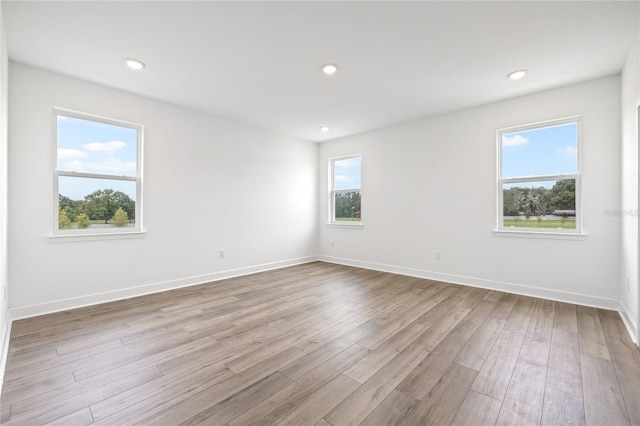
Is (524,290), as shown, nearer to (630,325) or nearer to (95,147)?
(630,325)

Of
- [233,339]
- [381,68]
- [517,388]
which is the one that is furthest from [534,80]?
[233,339]

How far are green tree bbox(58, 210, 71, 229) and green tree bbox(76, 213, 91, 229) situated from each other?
89 mm

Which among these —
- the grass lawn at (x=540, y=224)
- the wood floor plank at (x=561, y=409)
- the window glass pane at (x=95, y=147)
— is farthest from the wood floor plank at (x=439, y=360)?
the window glass pane at (x=95, y=147)

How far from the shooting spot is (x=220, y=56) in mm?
2764

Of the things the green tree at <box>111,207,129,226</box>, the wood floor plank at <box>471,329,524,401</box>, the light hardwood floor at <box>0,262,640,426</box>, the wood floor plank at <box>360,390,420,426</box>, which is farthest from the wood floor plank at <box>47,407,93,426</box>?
the green tree at <box>111,207,129,226</box>

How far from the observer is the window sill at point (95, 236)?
3.16 m

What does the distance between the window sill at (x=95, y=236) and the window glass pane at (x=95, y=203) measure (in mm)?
134

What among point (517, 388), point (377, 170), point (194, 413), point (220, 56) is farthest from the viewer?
point (377, 170)

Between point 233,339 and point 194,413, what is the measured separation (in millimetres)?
910

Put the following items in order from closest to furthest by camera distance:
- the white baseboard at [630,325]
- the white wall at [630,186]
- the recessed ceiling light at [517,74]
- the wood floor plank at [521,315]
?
the white baseboard at [630,325]
the white wall at [630,186]
the wood floor plank at [521,315]
the recessed ceiling light at [517,74]

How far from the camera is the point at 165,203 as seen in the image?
400 centimetres

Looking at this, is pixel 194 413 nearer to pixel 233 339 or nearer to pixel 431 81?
pixel 233 339

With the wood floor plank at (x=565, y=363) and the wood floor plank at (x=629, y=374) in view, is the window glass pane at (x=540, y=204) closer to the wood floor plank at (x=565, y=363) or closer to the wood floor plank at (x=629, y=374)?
the wood floor plank at (x=565, y=363)

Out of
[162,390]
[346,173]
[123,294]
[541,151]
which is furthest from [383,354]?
[346,173]
